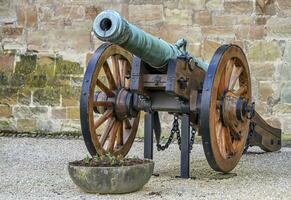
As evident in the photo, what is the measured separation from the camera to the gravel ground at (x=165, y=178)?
525 cm

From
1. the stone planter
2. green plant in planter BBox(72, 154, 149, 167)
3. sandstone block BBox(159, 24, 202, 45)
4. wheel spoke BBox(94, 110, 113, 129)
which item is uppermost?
sandstone block BBox(159, 24, 202, 45)

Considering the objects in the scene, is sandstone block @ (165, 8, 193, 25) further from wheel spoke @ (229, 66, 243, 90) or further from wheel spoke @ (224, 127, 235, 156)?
wheel spoke @ (224, 127, 235, 156)

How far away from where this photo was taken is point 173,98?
6.23 metres

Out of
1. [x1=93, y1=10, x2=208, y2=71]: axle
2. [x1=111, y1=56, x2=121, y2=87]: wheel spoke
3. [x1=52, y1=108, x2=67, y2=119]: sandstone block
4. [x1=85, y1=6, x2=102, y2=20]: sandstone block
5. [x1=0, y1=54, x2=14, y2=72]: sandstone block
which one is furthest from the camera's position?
[x1=0, y1=54, x2=14, y2=72]: sandstone block

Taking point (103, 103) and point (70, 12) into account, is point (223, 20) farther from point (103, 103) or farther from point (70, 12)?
point (103, 103)

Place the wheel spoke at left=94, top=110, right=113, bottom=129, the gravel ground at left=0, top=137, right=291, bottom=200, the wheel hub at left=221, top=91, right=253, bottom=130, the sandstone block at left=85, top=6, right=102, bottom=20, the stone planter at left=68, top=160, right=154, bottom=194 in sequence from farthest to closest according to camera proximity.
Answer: the sandstone block at left=85, top=6, right=102, bottom=20 < the wheel spoke at left=94, top=110, right=113, bottom=129 < the wheel hub at left=221, top=91, right=253, bottom=130 < the gravel ground at left=0, top=137, right=291, bottom=200 < the stone planter at left=68, top=160, right=154, bottom=194

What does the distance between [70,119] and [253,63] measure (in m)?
2.76

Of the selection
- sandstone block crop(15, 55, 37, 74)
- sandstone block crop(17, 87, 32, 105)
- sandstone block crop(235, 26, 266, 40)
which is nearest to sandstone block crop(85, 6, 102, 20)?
sandstone block crop(15, 55, 37, 74)

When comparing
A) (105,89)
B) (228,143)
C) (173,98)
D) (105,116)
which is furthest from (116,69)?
(228,143)

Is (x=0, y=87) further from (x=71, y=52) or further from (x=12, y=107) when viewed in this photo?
(x=71, y=52)

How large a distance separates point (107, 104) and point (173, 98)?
2.18ft

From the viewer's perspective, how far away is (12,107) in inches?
418

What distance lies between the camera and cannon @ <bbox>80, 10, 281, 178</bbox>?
575 centimetres

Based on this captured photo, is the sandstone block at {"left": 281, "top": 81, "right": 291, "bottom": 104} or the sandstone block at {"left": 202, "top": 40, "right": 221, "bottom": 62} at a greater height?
the sandstone block at {"left": 202, "top": 40, "right": 221, "bottom": 62}
